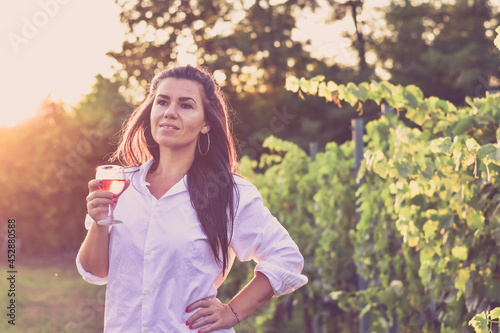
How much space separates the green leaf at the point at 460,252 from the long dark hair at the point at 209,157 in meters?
1.34

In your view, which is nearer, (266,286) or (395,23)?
(266,286)

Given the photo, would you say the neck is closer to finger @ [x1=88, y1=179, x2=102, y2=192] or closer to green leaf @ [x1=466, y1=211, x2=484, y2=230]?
finger @ [x1=88, y1=179, x2=102, y2=192]

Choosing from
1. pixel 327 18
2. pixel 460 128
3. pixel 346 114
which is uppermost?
pixel 327 18

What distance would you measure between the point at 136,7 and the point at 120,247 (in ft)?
93.9

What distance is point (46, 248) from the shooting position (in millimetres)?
18578

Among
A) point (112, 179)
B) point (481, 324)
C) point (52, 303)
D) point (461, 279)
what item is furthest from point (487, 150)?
point (52, 303)

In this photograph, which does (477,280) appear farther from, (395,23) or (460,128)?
(395,23)

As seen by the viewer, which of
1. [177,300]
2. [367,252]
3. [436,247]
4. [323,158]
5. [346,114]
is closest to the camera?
[177,300]

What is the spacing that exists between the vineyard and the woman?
0.85 m

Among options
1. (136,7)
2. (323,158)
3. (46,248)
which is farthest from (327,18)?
(323,158)

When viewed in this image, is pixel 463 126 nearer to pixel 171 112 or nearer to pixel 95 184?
pixel 171 112

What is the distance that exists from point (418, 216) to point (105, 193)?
2.07 meters

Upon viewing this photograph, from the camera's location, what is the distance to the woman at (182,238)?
8.05 ft

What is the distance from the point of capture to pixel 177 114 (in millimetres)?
2643
